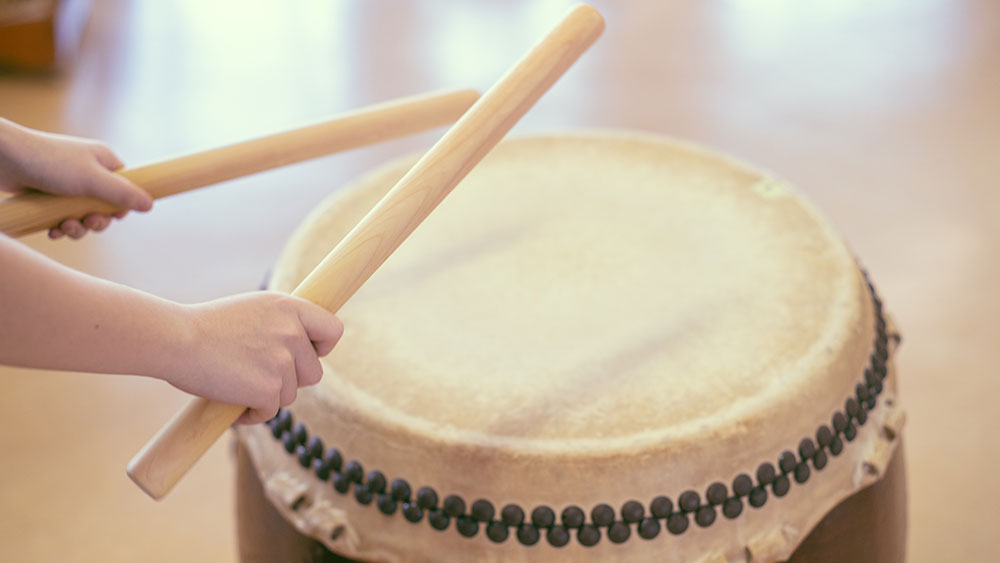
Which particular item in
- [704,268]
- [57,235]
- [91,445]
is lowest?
[91,445]

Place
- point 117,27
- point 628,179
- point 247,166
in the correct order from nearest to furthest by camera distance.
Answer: point 247,166 < point 628,179 < point 117,27

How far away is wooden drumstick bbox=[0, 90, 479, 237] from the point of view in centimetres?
100

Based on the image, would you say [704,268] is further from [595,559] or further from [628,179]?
[595,559]

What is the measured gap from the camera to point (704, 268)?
1215 mm

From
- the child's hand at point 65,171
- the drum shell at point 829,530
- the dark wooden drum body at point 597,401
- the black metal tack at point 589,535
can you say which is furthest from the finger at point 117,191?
the black metal tack at point 589,535

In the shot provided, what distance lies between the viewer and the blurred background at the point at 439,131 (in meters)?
1.85

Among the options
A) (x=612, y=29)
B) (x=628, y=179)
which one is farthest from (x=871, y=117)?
(x=628, y=179)

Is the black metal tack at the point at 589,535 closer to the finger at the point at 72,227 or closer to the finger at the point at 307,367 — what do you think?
the finger at the point at 307,367

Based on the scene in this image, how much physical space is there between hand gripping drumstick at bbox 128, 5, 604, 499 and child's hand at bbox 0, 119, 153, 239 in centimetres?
31

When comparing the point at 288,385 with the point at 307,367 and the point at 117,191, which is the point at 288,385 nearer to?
the point at 307,367

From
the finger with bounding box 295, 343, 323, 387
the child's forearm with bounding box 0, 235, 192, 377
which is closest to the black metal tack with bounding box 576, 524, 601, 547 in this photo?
the finger with bounding box 295, 343, 323, 387

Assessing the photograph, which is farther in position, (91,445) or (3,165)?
(91,445)

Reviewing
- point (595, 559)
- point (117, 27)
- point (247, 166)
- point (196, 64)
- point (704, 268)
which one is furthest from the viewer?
point (117, 27)

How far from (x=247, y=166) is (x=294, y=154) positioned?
0.06 metres
